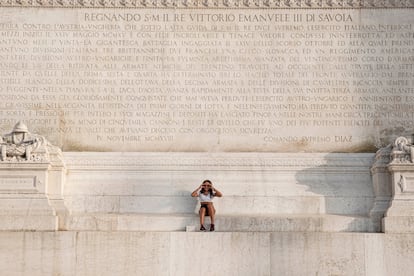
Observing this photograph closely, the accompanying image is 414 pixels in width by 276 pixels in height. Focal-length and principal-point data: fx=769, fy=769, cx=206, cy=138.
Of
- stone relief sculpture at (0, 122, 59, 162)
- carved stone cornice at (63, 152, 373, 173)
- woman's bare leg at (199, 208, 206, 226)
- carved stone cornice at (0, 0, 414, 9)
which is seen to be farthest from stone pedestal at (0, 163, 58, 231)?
carved stone cornice at (0, 0, 414, 9)

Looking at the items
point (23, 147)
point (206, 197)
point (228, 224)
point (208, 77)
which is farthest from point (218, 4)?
point (23, 147)

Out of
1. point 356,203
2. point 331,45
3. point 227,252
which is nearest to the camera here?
point 227,252

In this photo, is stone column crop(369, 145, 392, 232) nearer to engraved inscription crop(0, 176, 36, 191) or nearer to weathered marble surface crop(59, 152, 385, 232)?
weathered marble surface crop(59, 152, 385, 232)

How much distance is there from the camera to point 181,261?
16.8 m

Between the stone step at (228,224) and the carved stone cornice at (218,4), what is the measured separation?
5.87 meters

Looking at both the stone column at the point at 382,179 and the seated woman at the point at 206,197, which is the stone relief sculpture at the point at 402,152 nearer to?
the stone column at the point at 382,179

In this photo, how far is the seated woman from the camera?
17297mm

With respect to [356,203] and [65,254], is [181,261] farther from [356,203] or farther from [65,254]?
[356,203]

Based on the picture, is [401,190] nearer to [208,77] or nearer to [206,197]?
[206,197]

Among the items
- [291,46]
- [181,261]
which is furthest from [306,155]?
[181,261]

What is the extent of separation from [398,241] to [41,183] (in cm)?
816

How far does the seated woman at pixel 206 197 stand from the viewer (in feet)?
56.7

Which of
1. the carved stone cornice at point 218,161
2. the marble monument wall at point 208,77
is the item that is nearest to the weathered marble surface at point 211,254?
the carved stone cornice at point 218,161

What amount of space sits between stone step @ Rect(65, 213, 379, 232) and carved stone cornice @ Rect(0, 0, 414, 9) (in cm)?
587
